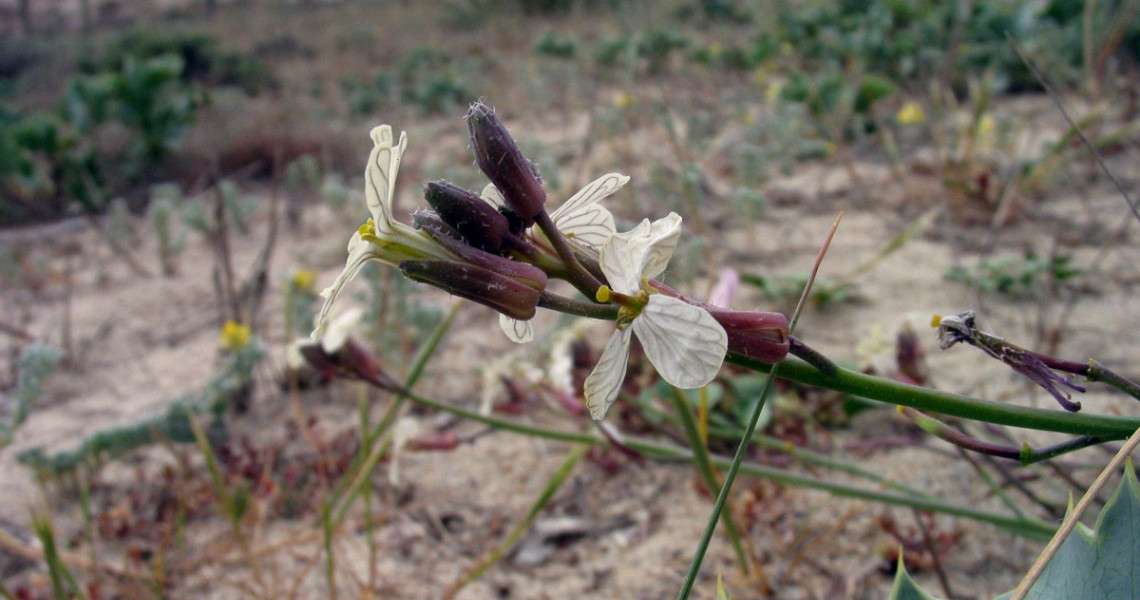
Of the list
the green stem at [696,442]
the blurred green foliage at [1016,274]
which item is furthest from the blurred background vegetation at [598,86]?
the green stem at [696,442]

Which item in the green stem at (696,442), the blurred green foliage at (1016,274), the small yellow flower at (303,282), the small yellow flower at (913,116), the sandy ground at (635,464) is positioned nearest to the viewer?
the green stem at (696,442)

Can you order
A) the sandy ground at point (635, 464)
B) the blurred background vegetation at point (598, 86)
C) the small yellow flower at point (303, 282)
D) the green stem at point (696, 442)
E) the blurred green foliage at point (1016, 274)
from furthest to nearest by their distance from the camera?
the blurred background vegetation at point (598, 86) < the small yellow flower at point (303, 282) < the blurred green foliage at point (1016, 274) < the sandy ground at point (635, 464) < the green stem at point (696, 442)

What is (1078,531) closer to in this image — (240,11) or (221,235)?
(221,235)

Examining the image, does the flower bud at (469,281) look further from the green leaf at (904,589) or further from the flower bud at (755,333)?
the green leaf at (904,589)

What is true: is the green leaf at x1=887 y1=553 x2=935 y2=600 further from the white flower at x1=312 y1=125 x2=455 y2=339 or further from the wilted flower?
the white flower at x1=312 y1=125 x2=455 y2=339

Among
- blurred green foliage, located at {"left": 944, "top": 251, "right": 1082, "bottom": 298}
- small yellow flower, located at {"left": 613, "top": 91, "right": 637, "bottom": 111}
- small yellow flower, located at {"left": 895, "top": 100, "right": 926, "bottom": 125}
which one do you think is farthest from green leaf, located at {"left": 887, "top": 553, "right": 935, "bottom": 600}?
small yellow flower, located at {"left": 895, "top": 100, "right": 926, "bottom": 125}

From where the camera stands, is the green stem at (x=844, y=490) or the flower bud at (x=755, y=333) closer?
the flower bud at (x=755, y=333)

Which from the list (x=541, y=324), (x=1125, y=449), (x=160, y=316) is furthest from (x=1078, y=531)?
(x=160, y=316)

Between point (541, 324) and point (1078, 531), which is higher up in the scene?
point (1078, 531)
